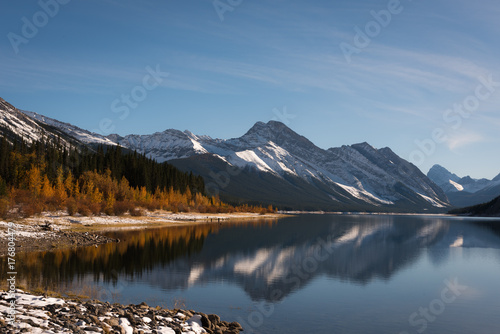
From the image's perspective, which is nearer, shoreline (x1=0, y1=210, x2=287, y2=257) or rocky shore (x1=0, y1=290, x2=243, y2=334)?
rocky shore (x1=0, y1=290, x2=243, y2=334)

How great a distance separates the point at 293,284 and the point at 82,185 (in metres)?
111

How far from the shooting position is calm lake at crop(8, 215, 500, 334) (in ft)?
101

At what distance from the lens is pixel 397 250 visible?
80562 millimetres

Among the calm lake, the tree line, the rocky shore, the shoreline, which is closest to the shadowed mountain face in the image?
the calm lake

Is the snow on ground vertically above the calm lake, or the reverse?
the snow on ground

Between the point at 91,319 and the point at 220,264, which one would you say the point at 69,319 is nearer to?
the point at 91,319

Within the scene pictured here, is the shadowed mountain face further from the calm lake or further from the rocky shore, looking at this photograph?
the rocky shore

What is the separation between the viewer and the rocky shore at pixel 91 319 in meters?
19.4

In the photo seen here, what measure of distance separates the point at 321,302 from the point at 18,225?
51141mm

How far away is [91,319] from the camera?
2136 centimetres

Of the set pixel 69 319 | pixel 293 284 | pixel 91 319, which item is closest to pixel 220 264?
pixel 293 284

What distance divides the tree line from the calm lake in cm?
3697

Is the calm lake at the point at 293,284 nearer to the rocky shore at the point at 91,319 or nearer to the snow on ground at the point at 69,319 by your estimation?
the rocky shore at the point at 91,319

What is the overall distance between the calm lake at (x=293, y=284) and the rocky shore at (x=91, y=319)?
3.75 m
